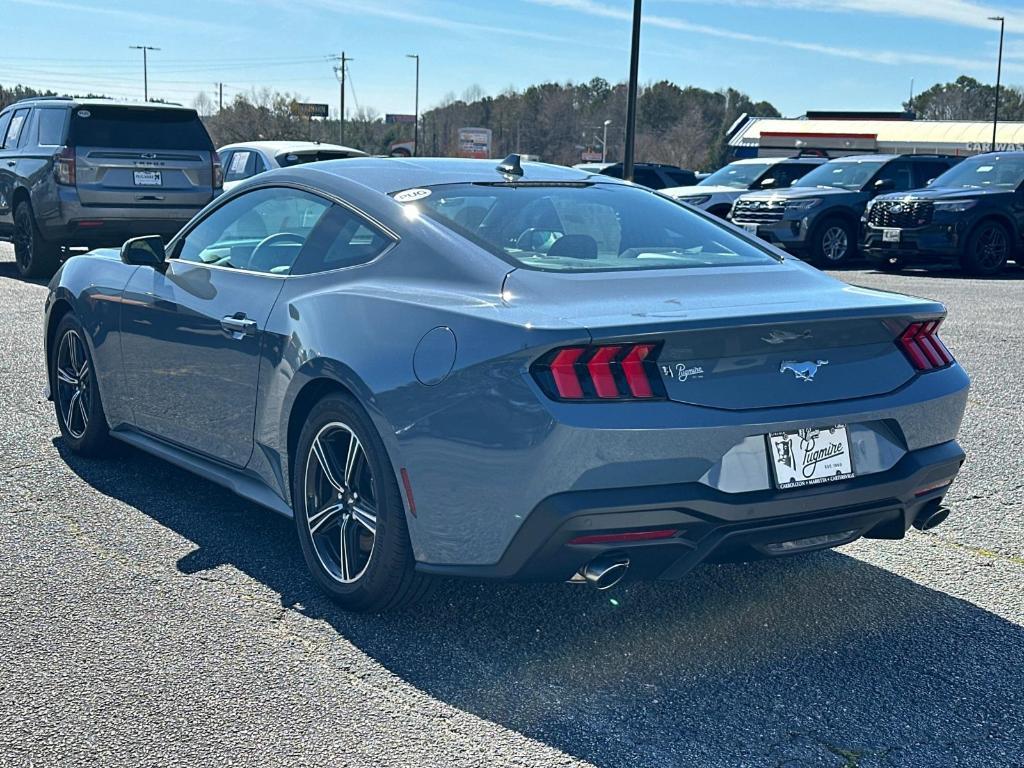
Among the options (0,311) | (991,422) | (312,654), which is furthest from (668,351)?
(0,311)

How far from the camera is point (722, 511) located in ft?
11.1

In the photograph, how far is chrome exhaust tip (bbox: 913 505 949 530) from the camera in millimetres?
3900

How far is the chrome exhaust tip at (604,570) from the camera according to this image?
3.39m

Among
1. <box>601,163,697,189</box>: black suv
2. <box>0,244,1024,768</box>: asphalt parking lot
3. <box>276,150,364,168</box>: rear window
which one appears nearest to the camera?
<box>0,244,1024,768</box>: asphalt parking lot

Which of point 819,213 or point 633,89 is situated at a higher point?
point 633,89

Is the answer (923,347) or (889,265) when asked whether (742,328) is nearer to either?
(923,347)

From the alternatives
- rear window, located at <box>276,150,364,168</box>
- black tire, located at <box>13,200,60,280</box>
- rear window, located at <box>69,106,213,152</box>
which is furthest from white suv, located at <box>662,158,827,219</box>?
black tire, located at <box>13,200,60,280</box>

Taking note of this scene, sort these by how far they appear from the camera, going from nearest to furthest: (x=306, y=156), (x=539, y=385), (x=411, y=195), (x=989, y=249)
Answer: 1. (x=539, y=385)
2. (x=411, y=195)
3. (x=306, y=156)
4. (x=989, y=249)

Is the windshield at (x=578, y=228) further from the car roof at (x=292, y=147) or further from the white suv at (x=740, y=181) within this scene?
the white suv at (x=740, y=181)

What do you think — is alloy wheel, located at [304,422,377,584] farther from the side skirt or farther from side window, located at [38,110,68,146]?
side window, located at [38,110,68,146]

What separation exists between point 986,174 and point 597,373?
52.0 ft

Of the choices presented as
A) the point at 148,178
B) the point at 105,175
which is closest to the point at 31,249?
the point at 105,175

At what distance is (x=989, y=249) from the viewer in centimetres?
1683

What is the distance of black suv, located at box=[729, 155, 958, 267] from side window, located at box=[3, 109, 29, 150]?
9.91 metres
